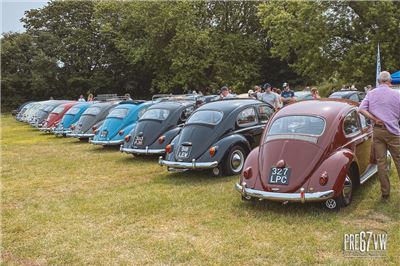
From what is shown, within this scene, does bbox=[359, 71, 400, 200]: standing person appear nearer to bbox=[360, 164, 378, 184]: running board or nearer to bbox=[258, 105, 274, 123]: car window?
bbox=[360, 164, 378, 184]: running board

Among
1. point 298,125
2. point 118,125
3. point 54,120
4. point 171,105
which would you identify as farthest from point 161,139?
point 54,120

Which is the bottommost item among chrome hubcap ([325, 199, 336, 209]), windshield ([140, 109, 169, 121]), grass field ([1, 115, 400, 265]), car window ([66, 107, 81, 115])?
grass field ([1, 115, 400, 265])

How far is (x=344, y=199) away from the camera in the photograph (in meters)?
6.25

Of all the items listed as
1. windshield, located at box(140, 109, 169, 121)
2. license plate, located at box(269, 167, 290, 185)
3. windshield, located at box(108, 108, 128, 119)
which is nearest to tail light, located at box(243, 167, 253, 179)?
license plate, located at box(269, 167, 290, 185)

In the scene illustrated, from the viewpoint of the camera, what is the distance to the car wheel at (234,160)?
883 cm

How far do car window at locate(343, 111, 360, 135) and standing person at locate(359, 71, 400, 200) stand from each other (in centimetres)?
47

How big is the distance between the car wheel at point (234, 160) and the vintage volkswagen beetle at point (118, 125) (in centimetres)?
534

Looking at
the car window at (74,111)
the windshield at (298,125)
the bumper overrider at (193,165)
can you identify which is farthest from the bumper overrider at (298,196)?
the car window at (74,111)

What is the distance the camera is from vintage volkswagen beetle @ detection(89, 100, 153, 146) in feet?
44.3

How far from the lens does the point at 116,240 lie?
219 inches

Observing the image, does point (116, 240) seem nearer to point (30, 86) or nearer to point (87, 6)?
point (30, 86)

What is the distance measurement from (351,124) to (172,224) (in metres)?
3.45

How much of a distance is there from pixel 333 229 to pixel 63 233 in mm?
3668

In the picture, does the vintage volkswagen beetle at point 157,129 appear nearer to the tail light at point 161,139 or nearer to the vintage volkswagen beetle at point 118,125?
the tail light at point 161,139
